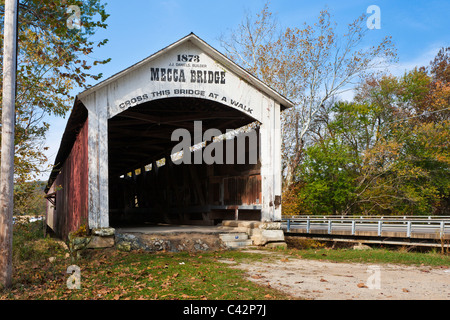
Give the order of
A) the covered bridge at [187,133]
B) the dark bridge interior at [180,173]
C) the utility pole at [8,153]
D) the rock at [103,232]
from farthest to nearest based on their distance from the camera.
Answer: the dark bridge interior at [180,173]
the covered bridge at [187,133]
the rock at [103,232]
the utility pole at [8,153]

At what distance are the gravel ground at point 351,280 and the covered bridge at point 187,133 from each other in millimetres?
4215

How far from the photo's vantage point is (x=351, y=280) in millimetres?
6797

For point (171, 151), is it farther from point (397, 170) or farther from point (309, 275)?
point (397, 170)

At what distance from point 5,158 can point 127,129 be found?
32.5ft

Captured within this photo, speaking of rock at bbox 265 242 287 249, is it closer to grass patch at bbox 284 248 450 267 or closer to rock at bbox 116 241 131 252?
grass patch at bbox 284 248 450 267

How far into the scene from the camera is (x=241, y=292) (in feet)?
19.0

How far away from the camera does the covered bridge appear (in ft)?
36.0

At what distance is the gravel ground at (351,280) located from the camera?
5664mm

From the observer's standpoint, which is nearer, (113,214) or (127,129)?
(127,129)

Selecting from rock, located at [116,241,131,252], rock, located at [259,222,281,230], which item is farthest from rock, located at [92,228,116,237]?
rock, located at [259,222,281,230]

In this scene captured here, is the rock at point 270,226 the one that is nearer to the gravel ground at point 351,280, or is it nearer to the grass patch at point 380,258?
the grass patch at point 380,258

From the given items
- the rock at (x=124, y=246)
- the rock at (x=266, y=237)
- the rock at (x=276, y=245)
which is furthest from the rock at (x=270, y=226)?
the rock at (x=124, y=246)

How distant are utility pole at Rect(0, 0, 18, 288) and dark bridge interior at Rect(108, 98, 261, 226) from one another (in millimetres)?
5865
